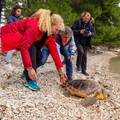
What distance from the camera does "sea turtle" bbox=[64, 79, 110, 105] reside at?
8.00 metres

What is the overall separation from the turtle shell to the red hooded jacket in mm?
1479

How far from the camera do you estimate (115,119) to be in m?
7.25

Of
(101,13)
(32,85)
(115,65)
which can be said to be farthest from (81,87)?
(101,13)

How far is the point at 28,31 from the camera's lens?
6730mm

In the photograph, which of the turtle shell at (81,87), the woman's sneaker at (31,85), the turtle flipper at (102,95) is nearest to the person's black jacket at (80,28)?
the turtle shell at (81,87)

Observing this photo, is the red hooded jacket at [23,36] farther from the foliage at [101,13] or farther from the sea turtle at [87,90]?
the foliage at [101,13]

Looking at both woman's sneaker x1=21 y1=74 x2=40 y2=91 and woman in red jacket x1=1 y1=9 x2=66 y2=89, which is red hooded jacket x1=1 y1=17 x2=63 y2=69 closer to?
woman in red jacket x1=1 y1=9 x2=66 y2=89

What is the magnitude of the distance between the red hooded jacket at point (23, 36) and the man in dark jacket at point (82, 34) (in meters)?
3.35

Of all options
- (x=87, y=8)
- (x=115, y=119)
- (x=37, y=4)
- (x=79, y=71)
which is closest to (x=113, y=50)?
(x=87, y=8)

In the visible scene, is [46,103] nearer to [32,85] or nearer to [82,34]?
[32,85]

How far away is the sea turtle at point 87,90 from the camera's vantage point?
315 inches

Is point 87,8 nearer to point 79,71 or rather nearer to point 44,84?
point 79,71

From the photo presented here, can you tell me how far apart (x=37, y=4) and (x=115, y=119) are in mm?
9546

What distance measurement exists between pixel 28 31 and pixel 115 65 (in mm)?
8641
